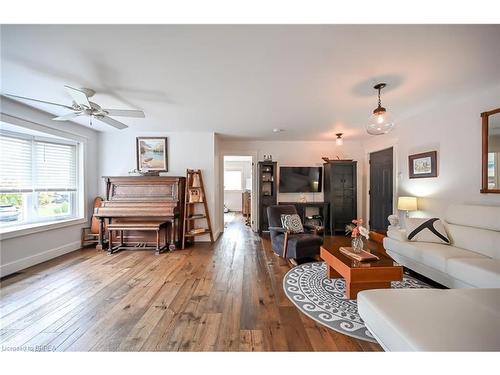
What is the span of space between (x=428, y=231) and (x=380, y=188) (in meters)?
2.15

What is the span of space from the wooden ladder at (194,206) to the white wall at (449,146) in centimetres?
385

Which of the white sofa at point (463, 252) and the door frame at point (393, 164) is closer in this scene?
the white sofa at point (463, 252)

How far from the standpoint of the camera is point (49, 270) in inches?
117

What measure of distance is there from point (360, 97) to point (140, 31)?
2.46m

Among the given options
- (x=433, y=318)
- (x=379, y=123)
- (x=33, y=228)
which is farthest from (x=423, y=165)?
(x=33, y=228)

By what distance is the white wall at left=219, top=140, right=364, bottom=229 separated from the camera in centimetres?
545

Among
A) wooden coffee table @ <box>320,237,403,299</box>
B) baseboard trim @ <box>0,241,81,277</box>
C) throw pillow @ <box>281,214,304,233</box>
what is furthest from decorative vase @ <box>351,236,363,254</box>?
baseboard trim @ <box>0,241,81,277</box>

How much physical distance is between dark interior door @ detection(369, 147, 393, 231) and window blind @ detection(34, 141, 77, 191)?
6336 millimetres

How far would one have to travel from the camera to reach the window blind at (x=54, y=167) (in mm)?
3521

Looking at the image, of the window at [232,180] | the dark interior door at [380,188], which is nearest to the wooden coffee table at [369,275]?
the dark interior door at [380,188]

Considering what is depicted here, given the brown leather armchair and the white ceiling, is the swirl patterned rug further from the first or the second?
the white ceiling

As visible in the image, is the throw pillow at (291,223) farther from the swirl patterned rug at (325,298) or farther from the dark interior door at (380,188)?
the dark interior door at (380,188)

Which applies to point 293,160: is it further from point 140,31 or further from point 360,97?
point 140,31
